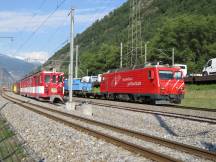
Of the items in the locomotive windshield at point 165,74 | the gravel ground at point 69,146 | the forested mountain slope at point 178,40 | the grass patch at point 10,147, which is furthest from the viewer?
the forested mountain slope at point 178,40

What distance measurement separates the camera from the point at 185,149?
11.8 metres

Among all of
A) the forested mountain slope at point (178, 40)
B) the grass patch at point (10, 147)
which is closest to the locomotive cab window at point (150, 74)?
the grass patch at point (10, 147)

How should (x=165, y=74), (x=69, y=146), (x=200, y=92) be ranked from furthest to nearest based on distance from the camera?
(x=200, y=92) < (x=165, y=74) < (x=69, y=146)

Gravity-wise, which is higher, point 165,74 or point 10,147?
point 165,74

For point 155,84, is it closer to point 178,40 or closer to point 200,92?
point 200,92

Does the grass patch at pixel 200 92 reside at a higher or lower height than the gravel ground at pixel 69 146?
higher

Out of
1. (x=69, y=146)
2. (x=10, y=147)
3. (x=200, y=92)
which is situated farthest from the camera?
(x=200, y=92)

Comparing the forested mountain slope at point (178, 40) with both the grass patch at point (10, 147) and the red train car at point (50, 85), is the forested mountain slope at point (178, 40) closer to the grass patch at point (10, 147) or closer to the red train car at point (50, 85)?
the red train car at point (50, 85)

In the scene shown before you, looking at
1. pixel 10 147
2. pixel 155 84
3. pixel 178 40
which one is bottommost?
pixel 10 147

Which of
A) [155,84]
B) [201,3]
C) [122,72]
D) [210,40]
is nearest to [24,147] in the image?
[155,84]

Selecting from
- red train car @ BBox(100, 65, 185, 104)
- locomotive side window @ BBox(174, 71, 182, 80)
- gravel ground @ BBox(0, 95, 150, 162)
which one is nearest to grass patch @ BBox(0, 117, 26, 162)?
gravel ground @ BBox(0, 95, 150, 162)

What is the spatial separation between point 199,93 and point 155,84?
1214cm

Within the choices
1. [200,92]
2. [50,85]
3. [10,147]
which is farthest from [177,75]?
[10,147]

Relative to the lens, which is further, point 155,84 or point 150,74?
point 150,74
